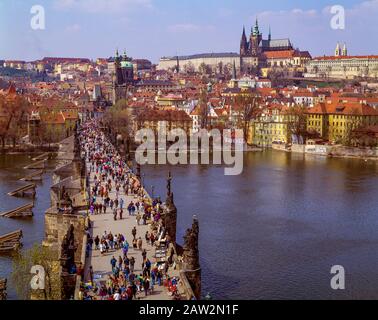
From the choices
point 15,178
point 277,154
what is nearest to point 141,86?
point 277,154

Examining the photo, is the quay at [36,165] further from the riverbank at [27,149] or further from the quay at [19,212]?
the quay at [19,212]

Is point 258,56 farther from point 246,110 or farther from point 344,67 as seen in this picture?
point 246,110

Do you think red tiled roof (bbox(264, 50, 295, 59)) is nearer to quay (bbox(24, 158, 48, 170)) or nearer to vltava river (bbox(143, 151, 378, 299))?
vltava river (bbox(143, 151, 378, 299))

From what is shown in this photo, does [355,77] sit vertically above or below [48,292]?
above

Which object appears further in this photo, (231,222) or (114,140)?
(114,140)

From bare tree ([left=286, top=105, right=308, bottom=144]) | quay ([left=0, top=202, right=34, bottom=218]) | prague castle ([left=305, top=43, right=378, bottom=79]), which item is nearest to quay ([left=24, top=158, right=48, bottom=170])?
quay ([left=0, top=202, right=34, bottom=218])

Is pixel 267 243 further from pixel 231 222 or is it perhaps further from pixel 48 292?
pixel 48 292
